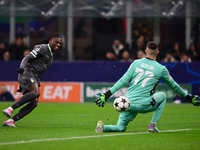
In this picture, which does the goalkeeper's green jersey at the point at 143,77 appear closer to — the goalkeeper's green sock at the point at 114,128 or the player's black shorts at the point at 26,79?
the goalkeeper's green sock at the point at 114,128

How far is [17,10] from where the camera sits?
18.6 meters

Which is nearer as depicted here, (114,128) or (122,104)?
(122,104)

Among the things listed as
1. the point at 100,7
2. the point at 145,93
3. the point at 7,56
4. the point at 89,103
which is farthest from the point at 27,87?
the point at 100,7

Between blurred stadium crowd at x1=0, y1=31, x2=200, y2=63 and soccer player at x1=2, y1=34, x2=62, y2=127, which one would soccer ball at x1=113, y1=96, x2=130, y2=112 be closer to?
soccer player at x1=2, y1=34, x2=62, y2=127

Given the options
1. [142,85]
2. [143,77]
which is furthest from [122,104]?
[143,77]

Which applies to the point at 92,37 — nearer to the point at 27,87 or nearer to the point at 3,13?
the point at 3,13

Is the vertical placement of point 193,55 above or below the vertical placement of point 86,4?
below

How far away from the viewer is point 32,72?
26.1 feet

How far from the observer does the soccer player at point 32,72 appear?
7.69 metres

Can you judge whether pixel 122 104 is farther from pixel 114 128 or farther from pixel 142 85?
pixel 114 128

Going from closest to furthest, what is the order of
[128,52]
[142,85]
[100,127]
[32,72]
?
[142,85], [100,127], [32,72], [128,52]

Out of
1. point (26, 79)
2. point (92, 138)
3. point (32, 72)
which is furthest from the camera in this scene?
point (32, 72)

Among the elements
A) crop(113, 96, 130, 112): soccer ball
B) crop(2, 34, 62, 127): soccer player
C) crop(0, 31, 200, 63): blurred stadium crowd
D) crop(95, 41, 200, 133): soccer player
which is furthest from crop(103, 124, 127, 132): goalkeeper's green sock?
crop(0, 31, 200, 63): blurred stadium crowd

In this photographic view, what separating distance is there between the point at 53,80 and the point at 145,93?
1010 cm
